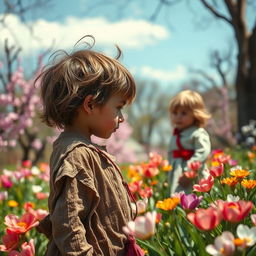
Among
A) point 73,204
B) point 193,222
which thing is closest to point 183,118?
point 73,204

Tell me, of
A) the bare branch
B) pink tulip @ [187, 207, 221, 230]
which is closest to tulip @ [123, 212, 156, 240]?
pink tulip @ [187, 207, 221, 230]

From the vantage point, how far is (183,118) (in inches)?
145

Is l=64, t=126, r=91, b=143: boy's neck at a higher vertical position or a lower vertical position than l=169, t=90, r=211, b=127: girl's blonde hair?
higher

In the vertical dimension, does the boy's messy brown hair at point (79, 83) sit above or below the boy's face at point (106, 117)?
above

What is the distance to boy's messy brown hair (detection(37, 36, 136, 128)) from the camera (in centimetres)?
163

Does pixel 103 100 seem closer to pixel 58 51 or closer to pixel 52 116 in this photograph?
pixel 52 116

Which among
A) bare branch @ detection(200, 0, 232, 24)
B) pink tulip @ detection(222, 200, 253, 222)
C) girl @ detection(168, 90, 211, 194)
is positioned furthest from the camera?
bare branch @ detection(200, 0, 232, 24)

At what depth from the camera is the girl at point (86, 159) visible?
58.3 inches

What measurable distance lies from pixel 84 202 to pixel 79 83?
454mm

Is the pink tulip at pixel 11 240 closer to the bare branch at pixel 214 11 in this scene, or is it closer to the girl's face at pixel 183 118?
the girl's face at pixel 183 118

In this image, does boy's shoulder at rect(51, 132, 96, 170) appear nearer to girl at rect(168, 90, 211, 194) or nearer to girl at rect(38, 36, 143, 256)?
girl at rect(38, 36, 143, 256)

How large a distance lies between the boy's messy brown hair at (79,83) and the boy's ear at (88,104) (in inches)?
0.6

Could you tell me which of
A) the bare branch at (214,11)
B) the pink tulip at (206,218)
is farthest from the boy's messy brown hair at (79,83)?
the bare branch at (214,11)

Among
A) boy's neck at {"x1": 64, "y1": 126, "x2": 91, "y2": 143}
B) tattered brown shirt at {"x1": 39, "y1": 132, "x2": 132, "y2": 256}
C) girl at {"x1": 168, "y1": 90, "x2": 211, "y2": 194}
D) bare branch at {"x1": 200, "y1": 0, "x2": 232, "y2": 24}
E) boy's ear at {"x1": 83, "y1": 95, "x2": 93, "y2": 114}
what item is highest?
bare branch at {"x1": 200, "y1": 0, "x2": 232, "y2": 24}
